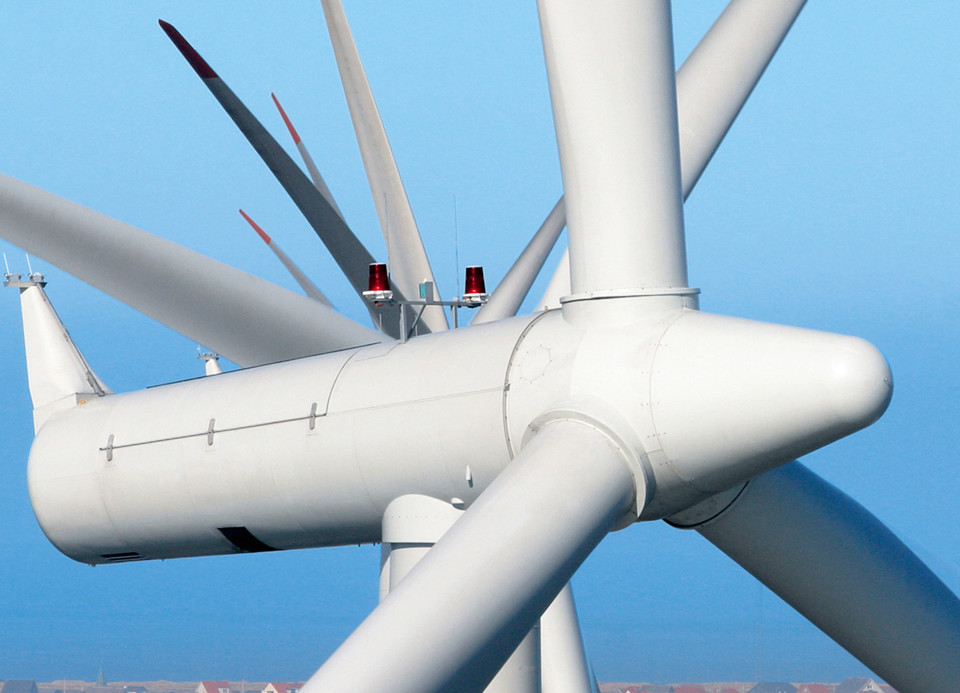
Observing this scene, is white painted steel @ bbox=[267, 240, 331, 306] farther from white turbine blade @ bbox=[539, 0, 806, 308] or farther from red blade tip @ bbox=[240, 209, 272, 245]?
white turbine blade @ bbox=[539, 0, 806, 308]

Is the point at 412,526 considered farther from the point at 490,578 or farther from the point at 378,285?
the point at 490,578

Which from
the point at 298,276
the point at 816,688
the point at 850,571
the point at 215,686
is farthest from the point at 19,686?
the point at 850,571

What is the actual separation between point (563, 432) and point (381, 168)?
8025mm

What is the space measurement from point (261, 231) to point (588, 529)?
1292 centimetres

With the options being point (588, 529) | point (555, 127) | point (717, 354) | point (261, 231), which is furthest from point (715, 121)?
point (261, 231)

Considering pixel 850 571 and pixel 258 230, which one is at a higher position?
pixel 258 230

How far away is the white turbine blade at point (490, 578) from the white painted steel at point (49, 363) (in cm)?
892

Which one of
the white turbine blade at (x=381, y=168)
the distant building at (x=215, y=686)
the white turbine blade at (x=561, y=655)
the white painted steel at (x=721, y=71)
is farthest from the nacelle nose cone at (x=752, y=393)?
the distant building at (x=215, y=686)

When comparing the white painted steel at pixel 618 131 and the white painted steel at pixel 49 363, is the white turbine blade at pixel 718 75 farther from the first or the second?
the white painted steel at pixel 49 363

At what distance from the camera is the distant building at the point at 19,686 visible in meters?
66.6

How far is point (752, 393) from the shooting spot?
9.20 meters

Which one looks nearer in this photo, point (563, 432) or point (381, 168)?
point (563, 432)

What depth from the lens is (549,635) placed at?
46.6ft

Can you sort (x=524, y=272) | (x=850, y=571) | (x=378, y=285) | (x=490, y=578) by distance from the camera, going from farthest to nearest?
(x=524, y=272)
(x=378, y=285)
(x=850, y=571)
(x=490, y=578)
